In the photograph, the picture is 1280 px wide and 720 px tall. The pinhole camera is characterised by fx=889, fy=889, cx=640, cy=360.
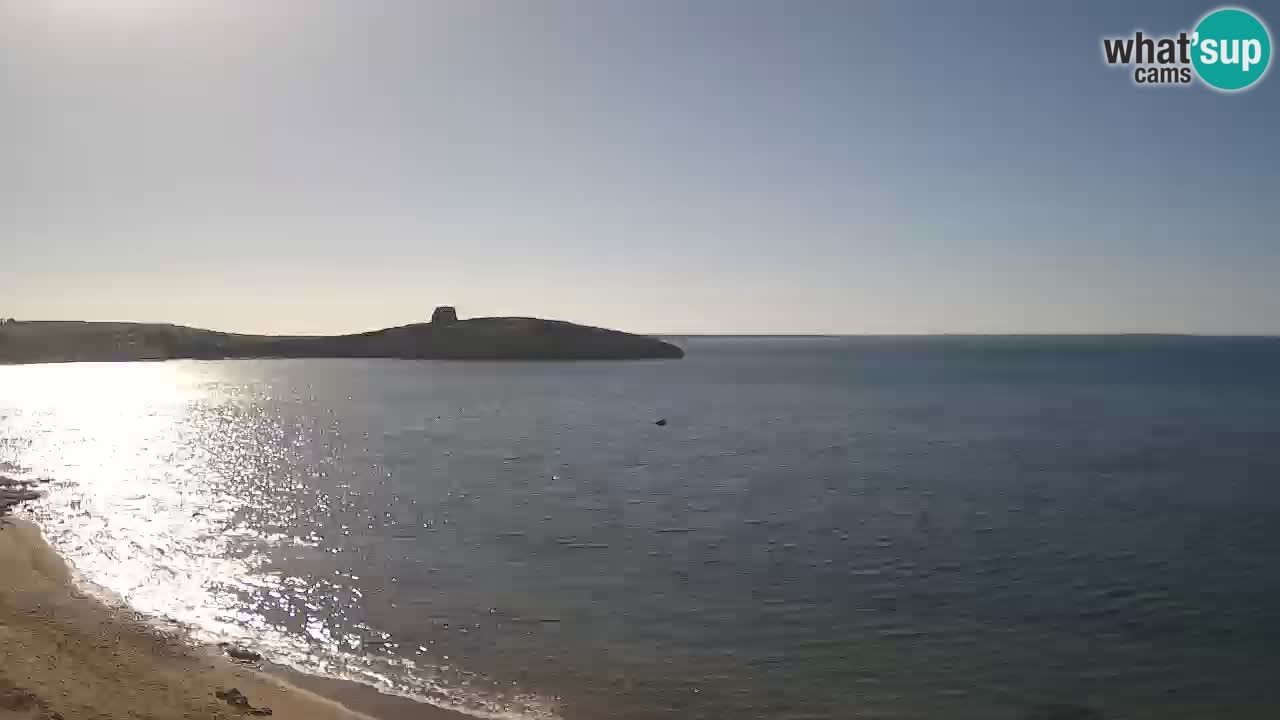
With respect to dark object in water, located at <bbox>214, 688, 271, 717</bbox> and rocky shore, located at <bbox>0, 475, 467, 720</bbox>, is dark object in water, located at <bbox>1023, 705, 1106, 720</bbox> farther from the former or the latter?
dark object in water, located at <bbox>214, 688, 271, 717</bbox>

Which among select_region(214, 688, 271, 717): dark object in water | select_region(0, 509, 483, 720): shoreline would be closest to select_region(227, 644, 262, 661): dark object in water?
select_region(0, 509, 483, 720): shoreline

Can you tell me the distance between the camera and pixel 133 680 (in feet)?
64.7

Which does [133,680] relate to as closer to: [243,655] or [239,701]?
[239,701]

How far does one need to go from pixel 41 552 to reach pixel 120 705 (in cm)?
1928

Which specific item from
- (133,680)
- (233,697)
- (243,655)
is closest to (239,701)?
(233,697)

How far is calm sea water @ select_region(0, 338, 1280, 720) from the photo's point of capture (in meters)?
22.1

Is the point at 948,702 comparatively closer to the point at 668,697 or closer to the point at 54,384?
the point at 668,697

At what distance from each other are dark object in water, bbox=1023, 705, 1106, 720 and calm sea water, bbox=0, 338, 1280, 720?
273mm

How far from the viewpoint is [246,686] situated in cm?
2027

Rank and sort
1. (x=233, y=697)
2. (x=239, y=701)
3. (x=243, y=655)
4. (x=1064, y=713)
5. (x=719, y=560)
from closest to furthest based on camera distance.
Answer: (x=239, y=701) < (x=233, y=697) < (x=1064, y=713) < (x=243, y=655) < (x=719, y=560)

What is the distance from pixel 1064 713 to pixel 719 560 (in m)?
15.0

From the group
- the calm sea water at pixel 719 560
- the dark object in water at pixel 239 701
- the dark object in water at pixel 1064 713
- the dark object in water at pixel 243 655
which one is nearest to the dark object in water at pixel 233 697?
the dark object in water at pixel 239 701

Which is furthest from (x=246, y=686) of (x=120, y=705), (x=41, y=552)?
(x=41, y=552)

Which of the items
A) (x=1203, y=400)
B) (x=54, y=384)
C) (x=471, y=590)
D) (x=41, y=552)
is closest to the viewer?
(x=471, y=590)
